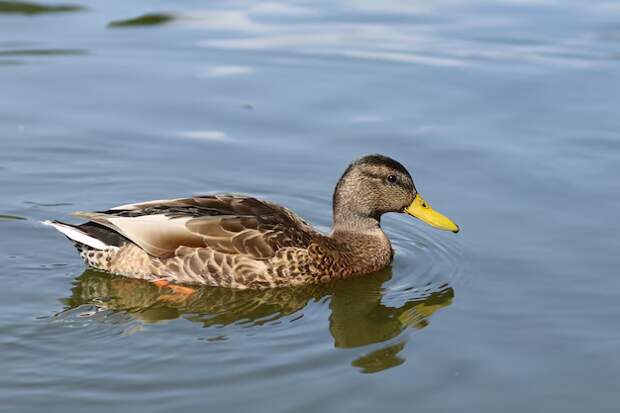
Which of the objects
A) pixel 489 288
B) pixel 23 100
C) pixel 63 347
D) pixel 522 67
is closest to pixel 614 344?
pixel 489 288

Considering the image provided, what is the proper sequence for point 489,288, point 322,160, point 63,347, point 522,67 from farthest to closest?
point 522,67, point 322,160, point 489,288, point 63,347

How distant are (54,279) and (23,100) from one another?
4.13 m

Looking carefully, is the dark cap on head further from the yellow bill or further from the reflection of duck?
the reflection of duck

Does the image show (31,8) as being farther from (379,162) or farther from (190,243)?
(379,162)

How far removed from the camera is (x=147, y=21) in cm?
1462

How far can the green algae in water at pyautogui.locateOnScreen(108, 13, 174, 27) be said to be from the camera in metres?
14.5

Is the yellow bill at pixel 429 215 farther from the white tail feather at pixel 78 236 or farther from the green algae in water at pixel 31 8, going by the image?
the green algae in water at pixel 31 8

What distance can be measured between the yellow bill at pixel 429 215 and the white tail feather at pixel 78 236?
2.40m

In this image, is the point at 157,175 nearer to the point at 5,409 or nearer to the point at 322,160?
the point at 322,160

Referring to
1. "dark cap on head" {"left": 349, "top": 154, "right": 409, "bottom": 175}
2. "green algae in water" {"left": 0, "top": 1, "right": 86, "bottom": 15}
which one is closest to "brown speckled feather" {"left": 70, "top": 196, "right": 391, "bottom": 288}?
"dark cap on head" {"left": 349, "top": 154, "right": 409, "bottom": 175}

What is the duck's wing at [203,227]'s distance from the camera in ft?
28.1

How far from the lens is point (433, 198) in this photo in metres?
9.96

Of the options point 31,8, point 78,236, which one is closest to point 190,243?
point 78,236

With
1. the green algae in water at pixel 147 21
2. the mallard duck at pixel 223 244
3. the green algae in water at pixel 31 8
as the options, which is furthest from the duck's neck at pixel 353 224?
the green algae in water at pixel 31 8
